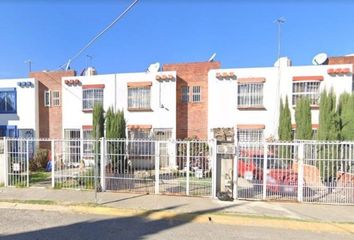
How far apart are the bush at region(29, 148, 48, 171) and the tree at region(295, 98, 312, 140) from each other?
15.3 m

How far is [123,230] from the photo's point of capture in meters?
6.70

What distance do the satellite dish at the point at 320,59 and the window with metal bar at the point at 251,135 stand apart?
620cm

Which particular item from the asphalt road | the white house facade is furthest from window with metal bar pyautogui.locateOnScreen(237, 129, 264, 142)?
the asphalt road

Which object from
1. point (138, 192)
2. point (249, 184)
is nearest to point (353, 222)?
point (249, 184)

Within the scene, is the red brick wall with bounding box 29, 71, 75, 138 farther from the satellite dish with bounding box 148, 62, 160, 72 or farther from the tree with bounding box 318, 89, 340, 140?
the tree with bounding box 318, 89, 340, 140

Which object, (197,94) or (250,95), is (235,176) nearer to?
(250,95)

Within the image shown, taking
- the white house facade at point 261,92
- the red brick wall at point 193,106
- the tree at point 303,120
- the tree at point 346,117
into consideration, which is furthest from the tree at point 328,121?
the red brick wall at point 193,106

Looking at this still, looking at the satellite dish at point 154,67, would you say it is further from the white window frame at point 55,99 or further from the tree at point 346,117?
the tree at point 346,117

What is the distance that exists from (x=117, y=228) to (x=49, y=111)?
17956 mm

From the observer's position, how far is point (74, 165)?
40.3ft

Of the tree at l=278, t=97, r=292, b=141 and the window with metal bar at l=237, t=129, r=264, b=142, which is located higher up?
the tree at l=278, t=97, r=292, b=141

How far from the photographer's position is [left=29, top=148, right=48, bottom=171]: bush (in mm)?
16219

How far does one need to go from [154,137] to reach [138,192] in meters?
9.10

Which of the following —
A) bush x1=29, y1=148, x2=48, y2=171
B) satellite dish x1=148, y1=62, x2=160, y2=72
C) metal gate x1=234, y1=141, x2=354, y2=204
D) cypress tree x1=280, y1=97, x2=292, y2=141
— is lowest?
bush x1=29, y1=148, x2=48, y2=171
